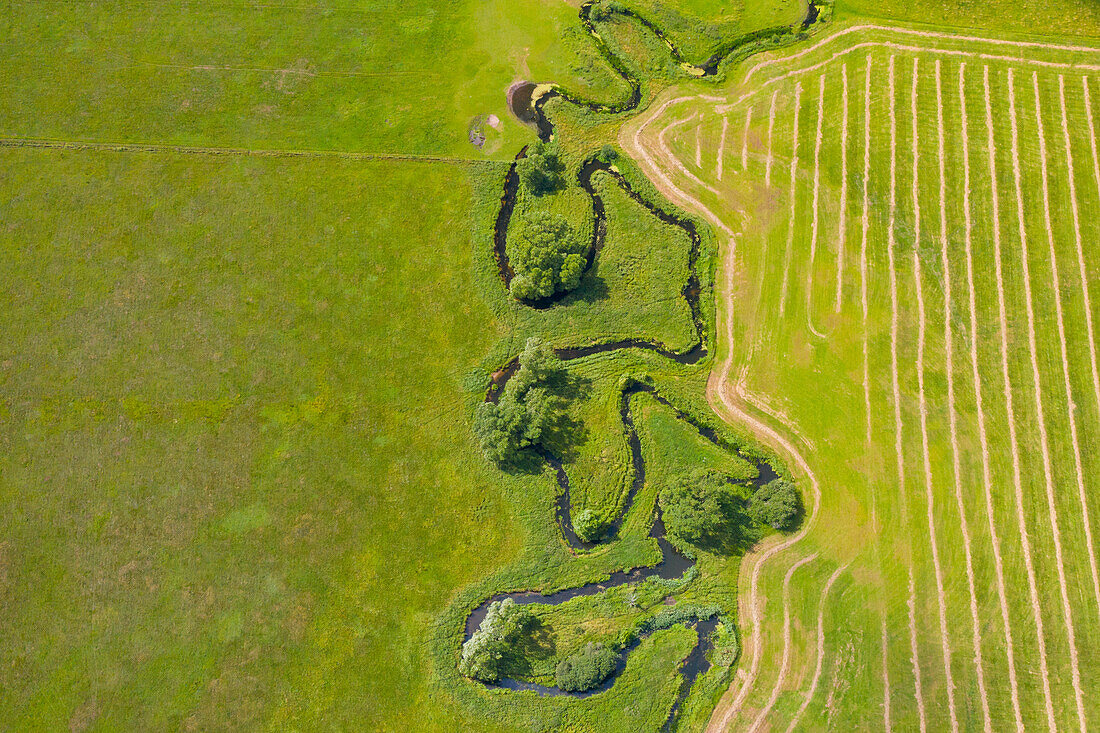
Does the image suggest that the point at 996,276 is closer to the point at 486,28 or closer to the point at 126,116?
the point at 486,28

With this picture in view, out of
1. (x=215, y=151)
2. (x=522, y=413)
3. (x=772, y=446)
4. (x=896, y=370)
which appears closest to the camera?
(x=522, y=413)

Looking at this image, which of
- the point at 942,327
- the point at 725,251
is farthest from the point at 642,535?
the point at 942,327

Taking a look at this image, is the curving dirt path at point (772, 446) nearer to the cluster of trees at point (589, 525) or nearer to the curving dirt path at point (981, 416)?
the cluster of trees at point (589, 525)

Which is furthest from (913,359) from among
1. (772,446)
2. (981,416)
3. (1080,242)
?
(1080,242)

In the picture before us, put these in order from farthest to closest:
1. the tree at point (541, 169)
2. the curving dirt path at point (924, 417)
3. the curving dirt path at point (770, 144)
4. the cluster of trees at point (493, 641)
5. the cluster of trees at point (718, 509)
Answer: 1. the curving dirt path at point (770, 144)
2. the tree at point (541, 169)
3. the cluster of trees at point (718, 509)
4. the curving dirt path at point (924, 417)
5. the cluster of trees at point (493, 641)

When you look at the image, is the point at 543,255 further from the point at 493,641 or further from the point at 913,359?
the point at 913,359

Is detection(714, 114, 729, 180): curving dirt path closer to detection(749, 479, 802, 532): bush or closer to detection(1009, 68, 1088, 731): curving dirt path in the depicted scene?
detection(1009, 68, 1088, 731): curving dirt path

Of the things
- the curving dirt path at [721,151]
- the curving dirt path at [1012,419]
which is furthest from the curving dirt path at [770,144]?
the curving dirt path at [1012,419]
